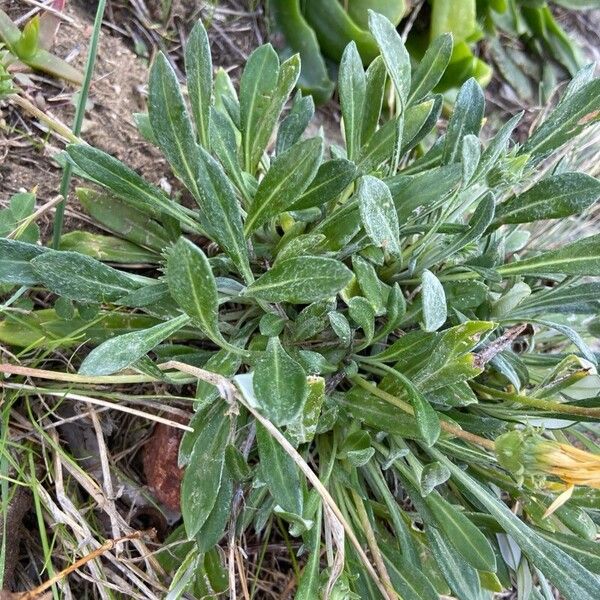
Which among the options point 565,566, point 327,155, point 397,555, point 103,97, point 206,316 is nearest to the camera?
point 206,316

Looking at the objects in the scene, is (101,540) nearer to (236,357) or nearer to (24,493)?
(24,493)

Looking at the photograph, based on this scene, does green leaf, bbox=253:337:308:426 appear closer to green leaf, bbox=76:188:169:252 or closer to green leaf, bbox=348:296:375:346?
green leaf, bbox=348:296:375:346

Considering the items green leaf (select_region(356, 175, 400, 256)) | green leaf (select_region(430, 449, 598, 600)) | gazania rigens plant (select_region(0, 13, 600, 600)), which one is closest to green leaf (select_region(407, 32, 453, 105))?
gazania rigens plant (select_region(0, 13, 600, 600))

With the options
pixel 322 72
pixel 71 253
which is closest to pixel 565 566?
pixel 71 253

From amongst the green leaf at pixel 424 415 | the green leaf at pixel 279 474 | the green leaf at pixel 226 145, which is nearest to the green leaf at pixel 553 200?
the green leaf at pixel 424 415

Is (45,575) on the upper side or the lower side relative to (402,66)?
lower

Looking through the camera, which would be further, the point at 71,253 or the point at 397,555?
the point at 397,555

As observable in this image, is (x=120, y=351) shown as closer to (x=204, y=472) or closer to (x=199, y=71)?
(x=204, y=472)

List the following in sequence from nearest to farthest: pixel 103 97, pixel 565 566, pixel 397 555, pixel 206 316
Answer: pixel 206 316, pixel 565 566, pixel 397 555, pixel 103 97
